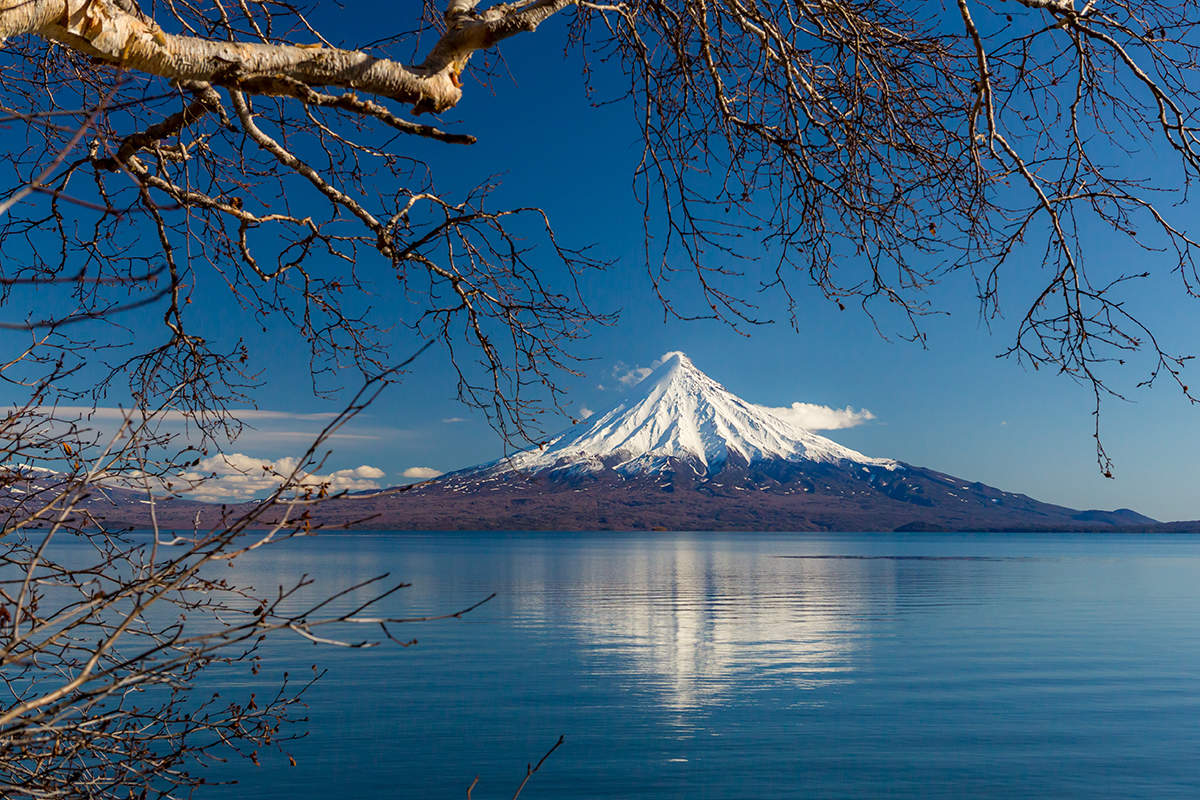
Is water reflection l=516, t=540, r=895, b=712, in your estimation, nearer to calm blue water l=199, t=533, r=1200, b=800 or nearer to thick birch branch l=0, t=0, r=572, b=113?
calm blue water l=199, t=533, r=1200, b=800

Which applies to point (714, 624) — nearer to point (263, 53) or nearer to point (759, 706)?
point (759, 706)

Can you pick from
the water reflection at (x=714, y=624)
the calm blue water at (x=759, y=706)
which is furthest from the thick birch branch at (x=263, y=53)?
the water reflection at (x=714, y=624)

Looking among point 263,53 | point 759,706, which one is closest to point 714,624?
point 759,706

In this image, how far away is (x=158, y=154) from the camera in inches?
159

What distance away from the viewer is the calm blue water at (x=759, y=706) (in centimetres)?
1241

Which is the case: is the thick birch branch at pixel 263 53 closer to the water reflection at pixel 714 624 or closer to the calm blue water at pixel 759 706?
the calm blue water at pixel 759 706

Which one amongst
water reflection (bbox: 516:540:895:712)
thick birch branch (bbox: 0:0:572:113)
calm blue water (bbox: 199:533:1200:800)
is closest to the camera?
thick birch branch (bbox: 0:0:572:113)

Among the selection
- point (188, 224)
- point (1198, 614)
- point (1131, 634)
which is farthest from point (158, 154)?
point (1198, 614)

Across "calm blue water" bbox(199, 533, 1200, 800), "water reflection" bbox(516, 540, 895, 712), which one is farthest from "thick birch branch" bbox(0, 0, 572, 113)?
"water reflection" bbox(516, 540, 895, 712)

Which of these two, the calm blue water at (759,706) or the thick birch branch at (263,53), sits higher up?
the thick birch branch at (263,53)

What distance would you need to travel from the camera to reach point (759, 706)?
647 inches

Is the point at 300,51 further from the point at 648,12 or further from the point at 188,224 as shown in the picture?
the point at 648,12

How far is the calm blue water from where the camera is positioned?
1241 cm

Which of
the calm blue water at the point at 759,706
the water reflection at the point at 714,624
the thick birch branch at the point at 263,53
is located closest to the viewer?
the thick birch branch at the point at 263,53
